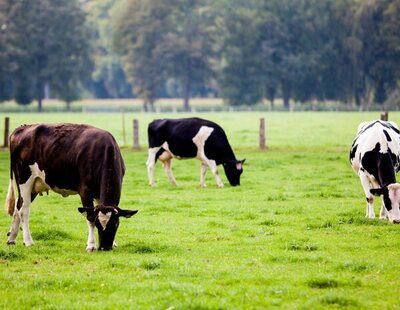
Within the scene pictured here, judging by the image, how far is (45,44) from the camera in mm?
107688

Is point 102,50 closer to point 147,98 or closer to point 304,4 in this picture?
point 147,98

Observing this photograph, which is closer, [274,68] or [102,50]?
[274,68]

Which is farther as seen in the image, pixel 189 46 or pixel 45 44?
pixel 189 46

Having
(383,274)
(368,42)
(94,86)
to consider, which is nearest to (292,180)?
(383,274)

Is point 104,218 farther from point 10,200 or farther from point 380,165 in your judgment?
point 380,165

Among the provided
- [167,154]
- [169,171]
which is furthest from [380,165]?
[167,154]

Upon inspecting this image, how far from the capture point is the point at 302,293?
9945 mm

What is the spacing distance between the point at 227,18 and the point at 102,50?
40976mm

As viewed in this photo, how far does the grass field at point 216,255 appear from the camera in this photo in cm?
982

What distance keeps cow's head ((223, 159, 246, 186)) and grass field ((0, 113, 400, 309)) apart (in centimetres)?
83

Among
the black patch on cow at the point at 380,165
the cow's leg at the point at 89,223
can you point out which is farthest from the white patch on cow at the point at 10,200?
the black patch on cow at the point at 380,165

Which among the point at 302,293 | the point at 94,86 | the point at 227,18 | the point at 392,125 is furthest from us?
the point at 94,86

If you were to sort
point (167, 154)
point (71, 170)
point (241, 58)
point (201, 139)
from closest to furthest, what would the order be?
point (71, 170)
point (201, 139)
point (167, 154)
point (241, 58)

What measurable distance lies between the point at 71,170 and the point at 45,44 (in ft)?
318
